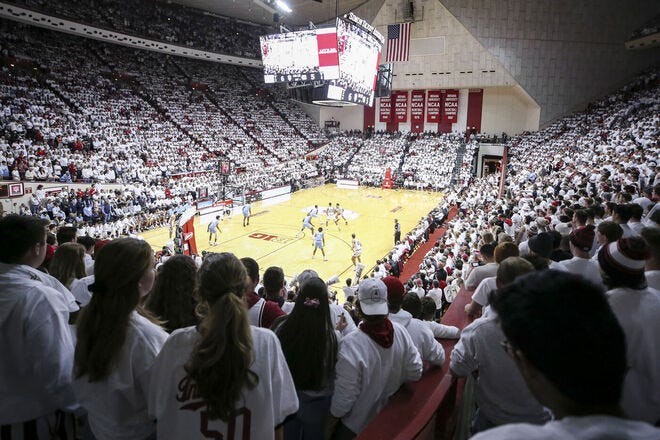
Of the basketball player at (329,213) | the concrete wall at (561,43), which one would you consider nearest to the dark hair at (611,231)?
the basketball player at (329,213)

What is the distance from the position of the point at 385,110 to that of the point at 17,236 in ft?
131

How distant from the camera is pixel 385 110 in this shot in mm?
40000

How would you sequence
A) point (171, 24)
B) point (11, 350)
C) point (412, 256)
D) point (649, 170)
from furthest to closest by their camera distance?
point (171, 24) < point (412, 256) < point (649, 170) < point (11, 350)

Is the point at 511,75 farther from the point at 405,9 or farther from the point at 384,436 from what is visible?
the point at 384,436

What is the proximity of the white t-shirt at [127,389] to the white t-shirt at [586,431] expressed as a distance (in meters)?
1.49

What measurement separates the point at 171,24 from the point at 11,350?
3598 centimetres

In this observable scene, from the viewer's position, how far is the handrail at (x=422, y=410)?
1842 millimetres

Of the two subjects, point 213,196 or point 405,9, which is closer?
point 213,196

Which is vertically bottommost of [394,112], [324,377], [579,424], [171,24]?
[324,377]

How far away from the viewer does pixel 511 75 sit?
31047 mm

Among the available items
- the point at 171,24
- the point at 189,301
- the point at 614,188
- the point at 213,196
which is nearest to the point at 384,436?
the point at 189,301

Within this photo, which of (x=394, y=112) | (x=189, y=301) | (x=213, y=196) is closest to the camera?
(x=189, y=301)

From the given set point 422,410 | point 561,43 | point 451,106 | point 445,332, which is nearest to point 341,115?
point 451,106

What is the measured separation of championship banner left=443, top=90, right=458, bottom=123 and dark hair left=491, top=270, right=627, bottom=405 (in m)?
38.5
